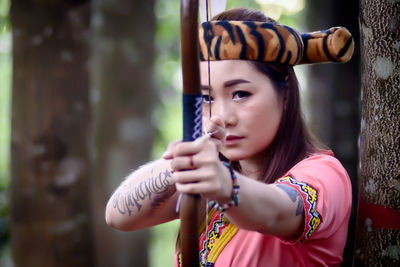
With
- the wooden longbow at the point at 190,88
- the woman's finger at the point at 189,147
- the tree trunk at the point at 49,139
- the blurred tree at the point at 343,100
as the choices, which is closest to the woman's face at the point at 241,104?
the wooden longbow at the point at 190,88

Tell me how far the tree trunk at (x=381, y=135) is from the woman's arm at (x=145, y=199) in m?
0.85

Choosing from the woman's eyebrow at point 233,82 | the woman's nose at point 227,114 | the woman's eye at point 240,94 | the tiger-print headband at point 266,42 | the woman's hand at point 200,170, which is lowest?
the woman's hand at point 200,170

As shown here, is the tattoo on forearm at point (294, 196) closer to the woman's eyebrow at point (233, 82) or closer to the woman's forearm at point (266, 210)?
the woman's forearm at point (266, 210)

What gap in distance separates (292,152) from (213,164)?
81 centimetres

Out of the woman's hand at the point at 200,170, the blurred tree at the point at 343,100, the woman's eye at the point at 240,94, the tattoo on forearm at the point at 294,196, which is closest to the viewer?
the woman's hand at the point at 200,170

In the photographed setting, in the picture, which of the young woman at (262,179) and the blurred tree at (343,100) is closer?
the young woman at (262,179)

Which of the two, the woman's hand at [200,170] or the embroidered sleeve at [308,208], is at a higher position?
the woman's hand at [200,170]

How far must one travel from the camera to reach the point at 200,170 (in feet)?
4.14

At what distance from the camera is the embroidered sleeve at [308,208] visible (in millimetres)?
1526

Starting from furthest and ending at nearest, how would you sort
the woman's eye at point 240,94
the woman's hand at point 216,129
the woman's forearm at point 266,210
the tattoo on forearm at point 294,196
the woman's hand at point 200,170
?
the woman's eye at point 240,94 → the woman's hand at point 216,129 → the tattoo on forearm at point 294,196 → the woman's forearm at point 266,210 → the woman's hand at point 200,170

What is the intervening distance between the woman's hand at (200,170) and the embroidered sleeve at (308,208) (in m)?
0.37

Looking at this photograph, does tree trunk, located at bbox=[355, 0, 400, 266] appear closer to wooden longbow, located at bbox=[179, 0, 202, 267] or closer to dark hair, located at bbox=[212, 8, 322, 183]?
dark hair, located at bbox=[212, 8, 322, 183]

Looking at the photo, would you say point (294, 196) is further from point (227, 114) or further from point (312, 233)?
point (227, 114)

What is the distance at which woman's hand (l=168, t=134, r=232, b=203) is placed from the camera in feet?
4.13
